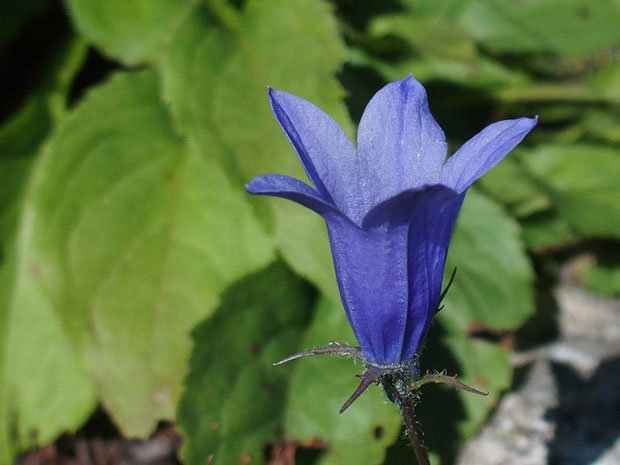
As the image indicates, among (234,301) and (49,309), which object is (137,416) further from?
(49,309)

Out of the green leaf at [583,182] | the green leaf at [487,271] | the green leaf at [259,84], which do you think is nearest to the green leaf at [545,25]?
the green leaf at [583,182]

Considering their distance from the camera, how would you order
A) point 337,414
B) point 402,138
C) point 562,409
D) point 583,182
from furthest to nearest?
point 583,182 → point 562,409 → point 337,414 → point 402,138

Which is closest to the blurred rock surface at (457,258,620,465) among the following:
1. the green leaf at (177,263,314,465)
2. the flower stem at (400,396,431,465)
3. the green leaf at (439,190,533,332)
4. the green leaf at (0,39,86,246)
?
the green leaf at (439,190,533,332)

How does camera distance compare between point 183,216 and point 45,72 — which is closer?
point 183,216

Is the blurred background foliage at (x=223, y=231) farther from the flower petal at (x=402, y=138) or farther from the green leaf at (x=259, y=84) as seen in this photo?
the flower petal at (x=402, y=138)

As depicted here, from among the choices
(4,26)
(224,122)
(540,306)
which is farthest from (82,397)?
(540,306)

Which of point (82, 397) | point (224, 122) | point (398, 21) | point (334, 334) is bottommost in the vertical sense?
point (82, 397)

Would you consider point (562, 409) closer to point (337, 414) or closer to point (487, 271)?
point (487, 271)

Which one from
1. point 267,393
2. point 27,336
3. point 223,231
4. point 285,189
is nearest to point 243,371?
point 267,393
